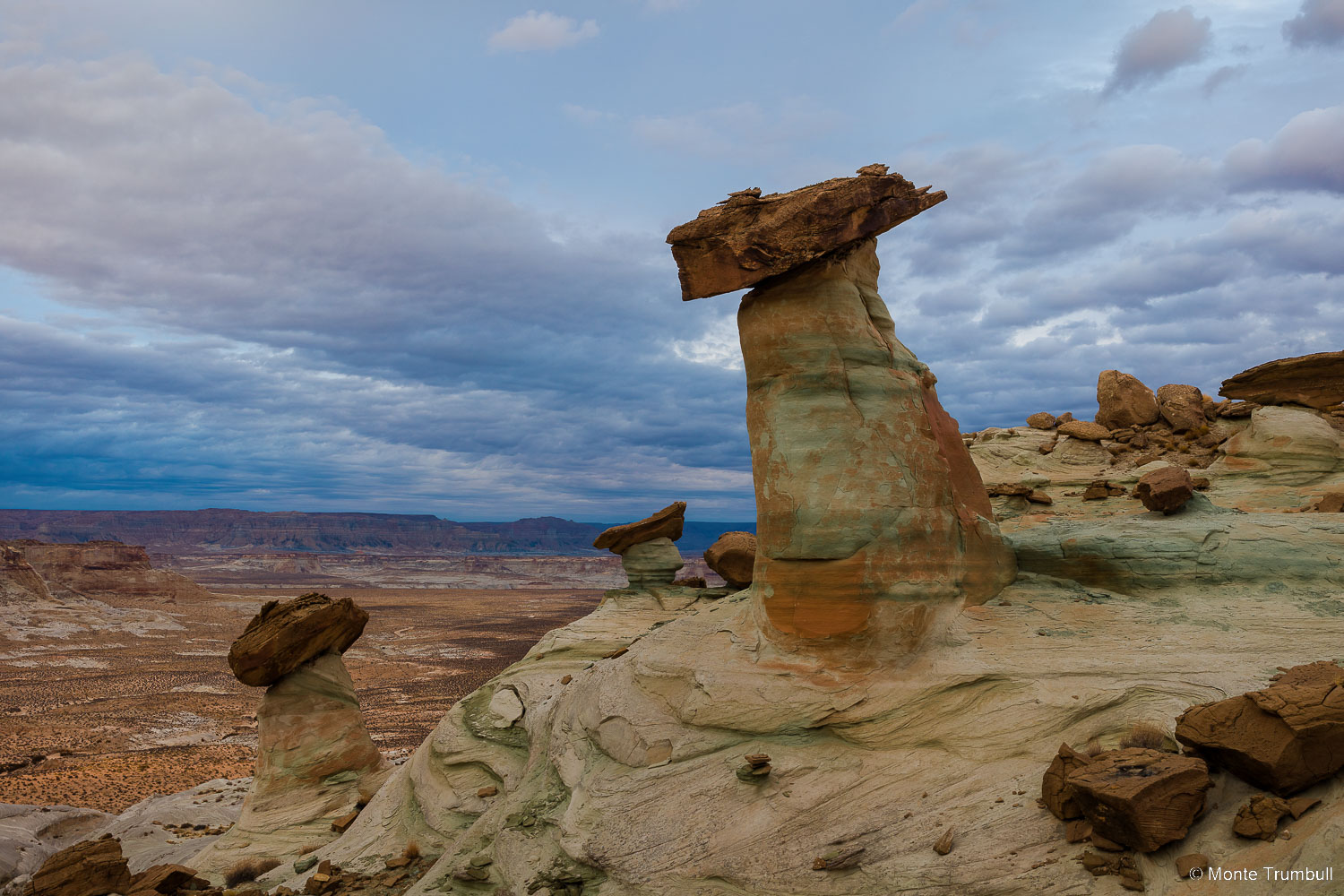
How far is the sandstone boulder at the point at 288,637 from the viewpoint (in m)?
15.4

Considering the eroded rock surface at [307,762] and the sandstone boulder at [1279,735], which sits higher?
the sandstone boulder at [1279,735]

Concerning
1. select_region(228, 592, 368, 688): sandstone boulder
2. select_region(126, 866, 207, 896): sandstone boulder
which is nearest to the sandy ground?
select_region(228, 592, 368, 688): sandstone boulder

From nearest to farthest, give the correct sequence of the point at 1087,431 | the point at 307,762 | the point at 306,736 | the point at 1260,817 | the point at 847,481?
the point at 1260,817 < the point at 847,481 < the point at 307,762 < the point at 306,736 < the point at 1087,431

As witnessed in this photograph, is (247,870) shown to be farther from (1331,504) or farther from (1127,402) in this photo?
(1127,402)

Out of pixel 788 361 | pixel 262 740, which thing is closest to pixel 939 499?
pixel 788 361

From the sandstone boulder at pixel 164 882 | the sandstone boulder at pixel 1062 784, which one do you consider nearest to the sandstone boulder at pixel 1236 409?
the sandstone boulder at pixel 1062 784

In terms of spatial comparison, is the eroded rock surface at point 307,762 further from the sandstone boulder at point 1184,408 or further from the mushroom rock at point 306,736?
the sandstone boulder at point 1184,408

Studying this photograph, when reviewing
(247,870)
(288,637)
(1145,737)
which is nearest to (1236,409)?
(1145,737)

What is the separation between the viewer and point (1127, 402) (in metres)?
19.2

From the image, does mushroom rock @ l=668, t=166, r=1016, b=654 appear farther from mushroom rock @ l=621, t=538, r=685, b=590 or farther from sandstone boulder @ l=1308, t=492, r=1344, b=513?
mushroom rock @ l=621, t=538, r=685, b=590

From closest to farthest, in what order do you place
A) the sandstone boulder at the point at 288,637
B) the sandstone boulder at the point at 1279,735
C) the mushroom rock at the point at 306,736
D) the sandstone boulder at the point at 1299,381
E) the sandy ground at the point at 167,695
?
1. the sandstone boulder at the point at 1279,735
2. the mushroom rock at the point at 306,736
3. the sandstone boulder at the point at 288,637
4. the sandstone boulder at the point at 1299,381
5. the sandy ground at the point at 167,695

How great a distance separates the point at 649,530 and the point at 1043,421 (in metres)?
10.4

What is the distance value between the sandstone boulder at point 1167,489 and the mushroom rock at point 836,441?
9.57 feet

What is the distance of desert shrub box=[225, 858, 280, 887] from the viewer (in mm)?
12867
